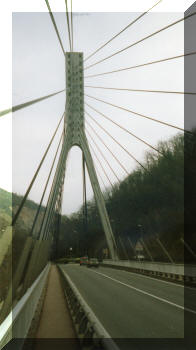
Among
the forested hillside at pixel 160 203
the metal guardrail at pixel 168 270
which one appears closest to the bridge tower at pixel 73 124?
the forested hillside at pixel 160 203

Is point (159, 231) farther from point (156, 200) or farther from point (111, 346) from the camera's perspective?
point (111, 346)

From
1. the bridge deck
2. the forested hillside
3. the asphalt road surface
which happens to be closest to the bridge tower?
the forested hillside

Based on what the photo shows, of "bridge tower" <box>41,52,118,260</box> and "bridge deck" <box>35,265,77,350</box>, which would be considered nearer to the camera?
"bridge deck" <box>35,265,77,350</box>

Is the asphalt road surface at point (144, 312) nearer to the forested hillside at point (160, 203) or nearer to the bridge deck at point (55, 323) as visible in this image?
the bridge deck at point (55, 323)

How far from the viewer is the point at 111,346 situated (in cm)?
695

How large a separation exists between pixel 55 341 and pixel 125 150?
20283 millimetres

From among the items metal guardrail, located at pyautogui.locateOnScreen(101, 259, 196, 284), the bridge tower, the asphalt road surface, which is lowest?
metal guardrail, located at pyautogui.locateOnScreen(101, 259, 196, 284)

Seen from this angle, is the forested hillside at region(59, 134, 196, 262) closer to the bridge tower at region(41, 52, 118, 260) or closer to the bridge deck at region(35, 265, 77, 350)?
the bridge tower at region(41, 52, 118, 260)

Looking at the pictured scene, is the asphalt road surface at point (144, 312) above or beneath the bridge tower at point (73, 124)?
beneath

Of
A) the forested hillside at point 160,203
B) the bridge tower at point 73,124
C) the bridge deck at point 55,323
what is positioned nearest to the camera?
the bridge deck at point 55,323

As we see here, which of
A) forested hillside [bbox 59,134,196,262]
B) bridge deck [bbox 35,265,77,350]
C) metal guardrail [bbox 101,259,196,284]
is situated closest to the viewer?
bridge deck [bbox 35,265,77,350]

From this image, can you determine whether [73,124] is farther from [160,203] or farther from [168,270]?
[160,203]

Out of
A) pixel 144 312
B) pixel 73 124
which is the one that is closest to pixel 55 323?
pixel 144 312

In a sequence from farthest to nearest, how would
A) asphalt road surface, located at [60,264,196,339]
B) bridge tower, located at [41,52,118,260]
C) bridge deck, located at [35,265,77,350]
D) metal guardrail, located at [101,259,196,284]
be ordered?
bridge tower, located at [41,52,118,260] < metal guardrail, located at [101,259,196,284] < asphalt road surface, located at [60,264,196,339] < bridge deck, located at [35,265,77,350]
